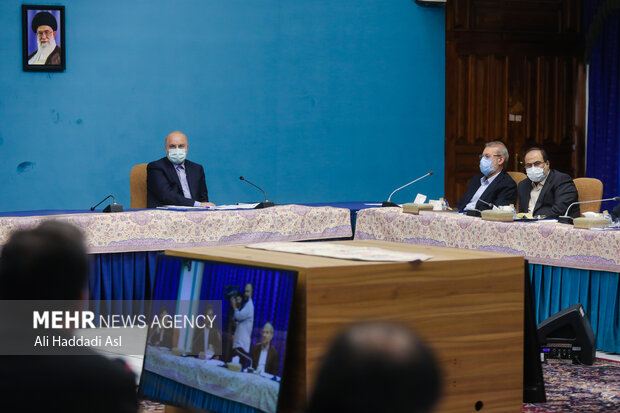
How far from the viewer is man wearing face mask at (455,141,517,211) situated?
238 inches

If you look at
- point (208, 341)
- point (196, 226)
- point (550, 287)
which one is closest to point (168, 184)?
point (196, 226)

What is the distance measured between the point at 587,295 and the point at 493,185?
167 cm

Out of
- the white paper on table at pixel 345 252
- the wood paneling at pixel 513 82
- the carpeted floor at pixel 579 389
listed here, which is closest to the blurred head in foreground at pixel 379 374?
the white paper on table at pixel 345 252

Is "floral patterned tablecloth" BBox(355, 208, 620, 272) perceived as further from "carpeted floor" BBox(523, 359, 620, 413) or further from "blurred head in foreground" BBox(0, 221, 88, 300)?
"blurred head in foreground" BBox(0, 221, 88, 300)

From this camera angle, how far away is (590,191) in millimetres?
5664

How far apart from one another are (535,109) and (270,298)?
281 inches

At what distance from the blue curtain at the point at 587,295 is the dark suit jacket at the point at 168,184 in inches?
98.4

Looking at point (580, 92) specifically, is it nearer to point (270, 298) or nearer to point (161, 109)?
point (161, 109)

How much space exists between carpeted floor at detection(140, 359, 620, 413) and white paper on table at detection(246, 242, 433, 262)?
3.85 feet

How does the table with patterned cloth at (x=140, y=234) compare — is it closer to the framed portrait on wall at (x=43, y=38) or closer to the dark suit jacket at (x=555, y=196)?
the dark suit jacket at (x=555, y=196)

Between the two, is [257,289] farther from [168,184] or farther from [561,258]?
[168,184]

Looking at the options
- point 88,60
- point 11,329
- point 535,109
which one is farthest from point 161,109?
point 11,329

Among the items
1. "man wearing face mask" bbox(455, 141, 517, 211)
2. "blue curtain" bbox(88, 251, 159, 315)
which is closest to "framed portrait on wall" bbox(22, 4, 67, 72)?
"blue curtain" bbox(88, 251, 159, 315)

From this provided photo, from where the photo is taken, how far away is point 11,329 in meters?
1.50
